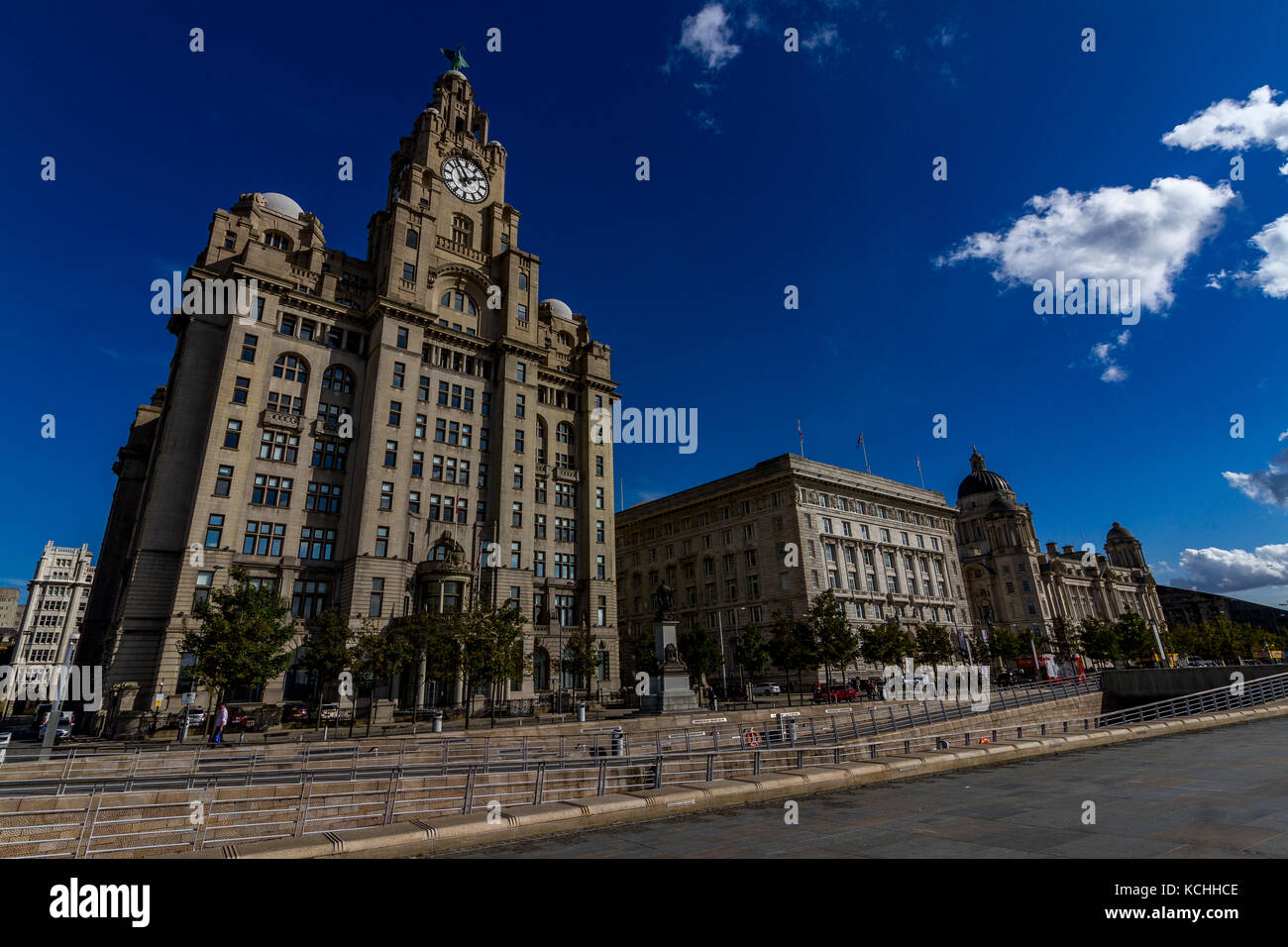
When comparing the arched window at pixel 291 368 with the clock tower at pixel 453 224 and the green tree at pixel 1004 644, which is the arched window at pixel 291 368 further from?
the green tree at pixel 1004 644

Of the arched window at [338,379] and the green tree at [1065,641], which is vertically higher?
the arched window at [338,379]

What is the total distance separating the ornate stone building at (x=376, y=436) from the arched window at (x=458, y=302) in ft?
0.63

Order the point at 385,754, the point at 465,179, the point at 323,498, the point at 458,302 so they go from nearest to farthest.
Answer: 1. the point at 385,754
2. the point at 323,498
3. the point at 458,302
4. the point at 465,179

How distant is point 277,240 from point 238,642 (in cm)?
3707

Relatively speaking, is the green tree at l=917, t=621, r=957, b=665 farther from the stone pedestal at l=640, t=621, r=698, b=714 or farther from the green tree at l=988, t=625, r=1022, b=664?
the stone pedestal at l=640, t=621, r=698, b=714

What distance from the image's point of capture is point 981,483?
128000mm

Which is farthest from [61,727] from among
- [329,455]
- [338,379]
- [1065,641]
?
[1065,641]

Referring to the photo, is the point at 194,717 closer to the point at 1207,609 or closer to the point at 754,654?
the point at 754,654

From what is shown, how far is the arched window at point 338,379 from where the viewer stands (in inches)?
1935

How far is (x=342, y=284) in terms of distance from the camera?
2110 inches

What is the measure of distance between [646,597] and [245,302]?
53442 mm

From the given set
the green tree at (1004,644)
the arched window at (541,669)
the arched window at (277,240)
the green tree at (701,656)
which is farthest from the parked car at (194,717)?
the green tree at (1004,644)

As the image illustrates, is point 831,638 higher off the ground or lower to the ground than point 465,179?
lower

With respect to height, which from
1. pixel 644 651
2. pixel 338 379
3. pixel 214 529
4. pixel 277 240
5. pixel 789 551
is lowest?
pixel 644 651
